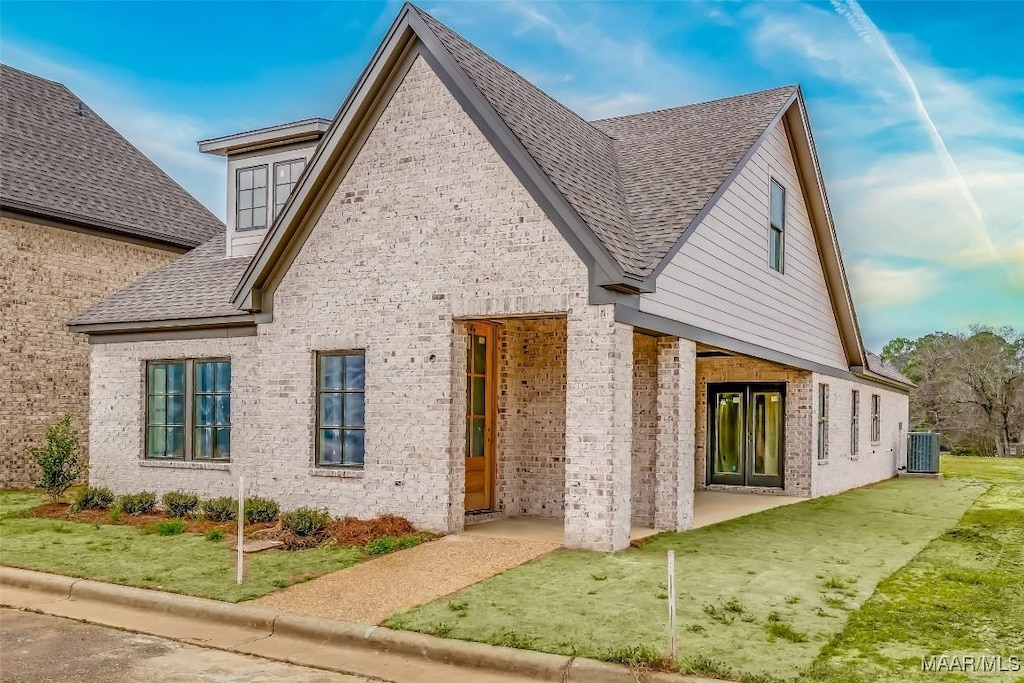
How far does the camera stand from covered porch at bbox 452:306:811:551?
10.9 metres

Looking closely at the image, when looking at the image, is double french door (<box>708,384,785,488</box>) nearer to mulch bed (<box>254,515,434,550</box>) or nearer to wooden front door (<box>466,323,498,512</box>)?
wooden front door (<box>466,323,498,512</box>)

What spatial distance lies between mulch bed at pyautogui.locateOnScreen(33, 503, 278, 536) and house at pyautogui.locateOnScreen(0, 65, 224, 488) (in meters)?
4.38

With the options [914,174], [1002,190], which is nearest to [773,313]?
[914,174]

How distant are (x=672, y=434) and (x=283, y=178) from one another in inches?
337

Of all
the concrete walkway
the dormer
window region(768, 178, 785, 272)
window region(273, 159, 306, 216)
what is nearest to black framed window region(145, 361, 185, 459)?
the dormer

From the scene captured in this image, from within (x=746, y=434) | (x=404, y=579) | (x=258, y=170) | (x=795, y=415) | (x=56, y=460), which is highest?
(x=258, y=170)

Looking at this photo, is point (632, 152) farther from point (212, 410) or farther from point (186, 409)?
point (186, 409)

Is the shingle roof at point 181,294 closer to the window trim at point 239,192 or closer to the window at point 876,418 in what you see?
the window trim at point 239,192

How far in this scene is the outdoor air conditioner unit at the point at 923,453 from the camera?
86.5ft

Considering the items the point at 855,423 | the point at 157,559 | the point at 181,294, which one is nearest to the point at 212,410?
the point at 181,294

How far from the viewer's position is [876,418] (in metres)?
25.9

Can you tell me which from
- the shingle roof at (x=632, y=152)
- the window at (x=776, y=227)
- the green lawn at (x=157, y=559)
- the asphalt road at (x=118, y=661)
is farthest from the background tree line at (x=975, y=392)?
the asphalt road at (x=118, y=661)

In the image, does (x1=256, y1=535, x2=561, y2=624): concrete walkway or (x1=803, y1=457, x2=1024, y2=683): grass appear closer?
(x1=803, y1=457, x2=1024, y2=683): grass

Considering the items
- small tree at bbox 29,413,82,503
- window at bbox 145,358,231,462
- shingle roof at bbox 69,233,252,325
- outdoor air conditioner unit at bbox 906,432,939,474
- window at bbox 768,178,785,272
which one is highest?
window at bbox 768,178,785,272
